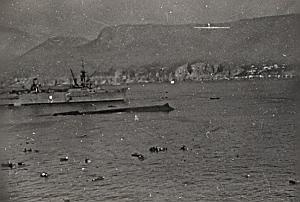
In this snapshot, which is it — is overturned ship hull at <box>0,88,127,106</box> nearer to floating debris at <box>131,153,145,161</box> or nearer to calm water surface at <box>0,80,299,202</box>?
calm water surface at <box>0,80,299,202</box>

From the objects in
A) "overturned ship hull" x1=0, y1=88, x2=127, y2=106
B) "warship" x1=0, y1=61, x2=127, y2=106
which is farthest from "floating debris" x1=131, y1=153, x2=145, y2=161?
"overturned ship hull" x1=0, y1=88, x2=127, y2=106

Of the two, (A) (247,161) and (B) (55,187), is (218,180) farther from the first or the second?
(B) (55,187)

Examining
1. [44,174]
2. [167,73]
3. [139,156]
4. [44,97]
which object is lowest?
[139,156]

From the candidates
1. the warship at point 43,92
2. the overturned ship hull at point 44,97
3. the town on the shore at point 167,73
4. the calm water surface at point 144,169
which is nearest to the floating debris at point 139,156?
the calm water surface at point 144,169

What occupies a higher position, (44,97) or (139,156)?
(44,97)

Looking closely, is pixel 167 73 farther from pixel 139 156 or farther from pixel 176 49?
pixel 139 156

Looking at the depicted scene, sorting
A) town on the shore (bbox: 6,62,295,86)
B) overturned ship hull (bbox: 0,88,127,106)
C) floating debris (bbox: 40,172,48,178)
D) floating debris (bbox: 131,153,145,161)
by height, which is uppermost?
town on the shore (bbox: 6,62,295,86)

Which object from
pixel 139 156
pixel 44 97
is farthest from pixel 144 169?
pixel 44 97

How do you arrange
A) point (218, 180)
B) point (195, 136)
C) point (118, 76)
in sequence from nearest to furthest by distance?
point (118, 76) → point (218, 180) → point (195, 136)

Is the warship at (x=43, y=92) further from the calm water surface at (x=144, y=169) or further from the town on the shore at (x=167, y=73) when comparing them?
the calm water surface at (x=144, y=169)

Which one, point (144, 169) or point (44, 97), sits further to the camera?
point (44, 97)

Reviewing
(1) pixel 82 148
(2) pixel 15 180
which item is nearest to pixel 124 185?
(2) pixel 15 180
